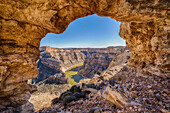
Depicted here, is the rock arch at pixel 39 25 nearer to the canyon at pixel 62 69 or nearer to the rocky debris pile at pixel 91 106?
the rocky debris pile at pixel 91 106

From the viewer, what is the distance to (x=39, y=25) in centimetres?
388

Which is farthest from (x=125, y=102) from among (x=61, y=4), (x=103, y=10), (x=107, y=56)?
(x=107, y=56)

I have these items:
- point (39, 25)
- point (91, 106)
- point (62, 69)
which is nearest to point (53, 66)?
point (62, 69)

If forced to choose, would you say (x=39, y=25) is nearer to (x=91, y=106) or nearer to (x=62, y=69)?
(x=91, y=106)

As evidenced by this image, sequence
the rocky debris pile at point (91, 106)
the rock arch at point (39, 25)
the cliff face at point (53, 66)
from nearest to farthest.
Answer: the rock arch at point (39, 25)
the rocky debris pile at point (91, 106)
the cliff face at point (53, 66)

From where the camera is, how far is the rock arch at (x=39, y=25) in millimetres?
3064

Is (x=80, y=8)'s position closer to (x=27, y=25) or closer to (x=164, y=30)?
(x=27, y=25)

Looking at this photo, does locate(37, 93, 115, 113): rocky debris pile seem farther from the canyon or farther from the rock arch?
the canyon

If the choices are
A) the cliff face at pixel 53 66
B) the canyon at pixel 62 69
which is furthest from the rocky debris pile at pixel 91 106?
the cliff face at pixel 53 66

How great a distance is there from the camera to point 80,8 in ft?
11.8

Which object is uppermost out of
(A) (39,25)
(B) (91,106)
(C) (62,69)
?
(A) (39,25)

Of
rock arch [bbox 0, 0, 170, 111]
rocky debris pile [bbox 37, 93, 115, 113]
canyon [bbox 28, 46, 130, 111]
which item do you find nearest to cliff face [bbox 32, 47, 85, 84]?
canyon [bbox 28, 46, 130, 111]

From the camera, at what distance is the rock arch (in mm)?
3064

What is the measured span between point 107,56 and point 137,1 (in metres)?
46.7
